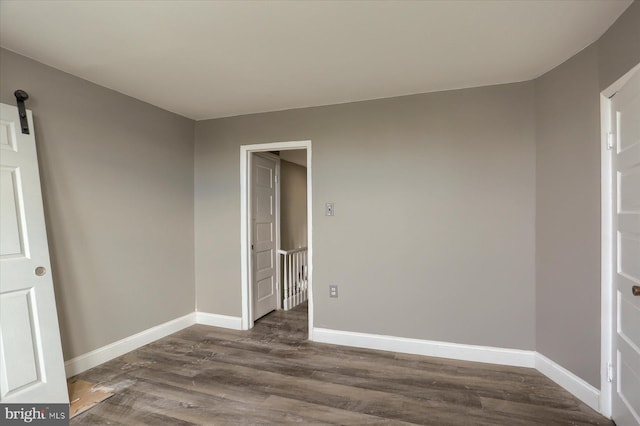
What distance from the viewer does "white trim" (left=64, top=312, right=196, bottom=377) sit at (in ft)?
8.20

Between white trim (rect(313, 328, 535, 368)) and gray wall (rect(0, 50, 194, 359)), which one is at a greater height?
gray wall (rect(0, 50, 194, 359))

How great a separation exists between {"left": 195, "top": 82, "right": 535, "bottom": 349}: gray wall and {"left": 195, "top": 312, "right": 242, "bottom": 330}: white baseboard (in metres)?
1.02

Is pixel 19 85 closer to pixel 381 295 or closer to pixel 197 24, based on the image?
pixel 197 24

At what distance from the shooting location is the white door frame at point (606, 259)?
195 centimetres

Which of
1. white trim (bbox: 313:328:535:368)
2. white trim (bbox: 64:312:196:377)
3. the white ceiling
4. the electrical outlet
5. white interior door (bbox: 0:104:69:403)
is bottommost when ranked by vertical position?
white trim (bbox: 313:328:535:368)

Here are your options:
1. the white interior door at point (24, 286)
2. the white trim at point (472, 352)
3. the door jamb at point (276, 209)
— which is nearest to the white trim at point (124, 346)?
the white interior door at point (24, 286)

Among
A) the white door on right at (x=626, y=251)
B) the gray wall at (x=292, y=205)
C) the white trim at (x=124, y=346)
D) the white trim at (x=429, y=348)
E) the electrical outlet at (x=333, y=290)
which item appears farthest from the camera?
the gray wall at (x=292, y=205)

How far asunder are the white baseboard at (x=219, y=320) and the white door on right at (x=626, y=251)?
3.27 metres

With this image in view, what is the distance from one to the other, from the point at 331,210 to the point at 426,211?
0.94 meters

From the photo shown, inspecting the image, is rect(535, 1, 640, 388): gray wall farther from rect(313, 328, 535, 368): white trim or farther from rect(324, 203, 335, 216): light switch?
rect(324, 203, 335, 216): light switch

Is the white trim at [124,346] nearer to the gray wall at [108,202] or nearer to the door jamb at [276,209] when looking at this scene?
the gray wall at [108,202]

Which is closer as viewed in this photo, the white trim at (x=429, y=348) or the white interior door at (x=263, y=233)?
the white trim at (x=429, y=348)

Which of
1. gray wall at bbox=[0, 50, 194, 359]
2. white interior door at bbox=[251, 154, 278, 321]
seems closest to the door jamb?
white interior door at bbox=[251, 154, 278, 321]

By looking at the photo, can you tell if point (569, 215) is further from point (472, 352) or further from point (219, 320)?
point (219, 320)
